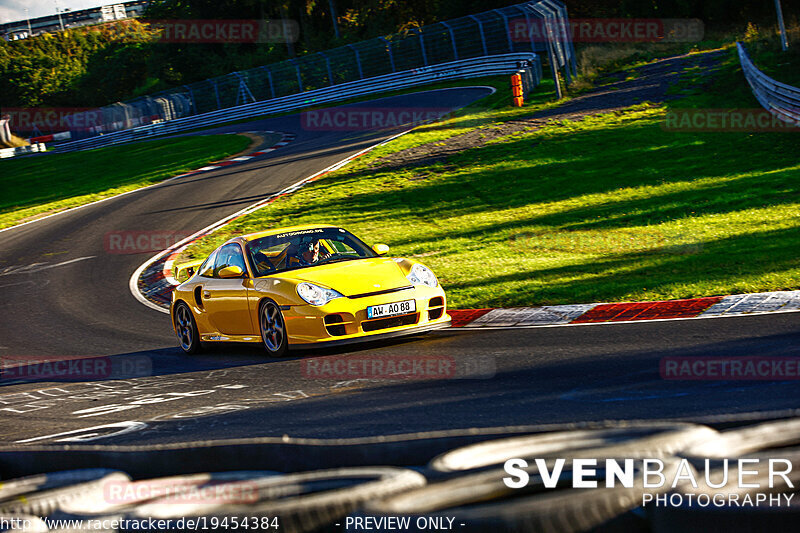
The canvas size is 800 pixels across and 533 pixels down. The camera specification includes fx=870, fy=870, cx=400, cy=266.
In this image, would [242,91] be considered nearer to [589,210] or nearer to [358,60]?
[358,60]

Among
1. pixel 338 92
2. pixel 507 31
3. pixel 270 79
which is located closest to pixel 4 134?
pixel 270 79

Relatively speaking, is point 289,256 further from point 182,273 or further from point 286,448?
point 286,448

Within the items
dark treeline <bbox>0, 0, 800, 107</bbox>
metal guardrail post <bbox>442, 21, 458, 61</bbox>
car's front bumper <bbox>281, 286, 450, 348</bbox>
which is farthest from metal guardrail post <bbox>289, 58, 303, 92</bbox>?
car's front bumper <bbox>281, 286, 450, 348</bbox>

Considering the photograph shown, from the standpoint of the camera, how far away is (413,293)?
9.17m

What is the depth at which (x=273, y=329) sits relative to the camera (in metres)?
9.40

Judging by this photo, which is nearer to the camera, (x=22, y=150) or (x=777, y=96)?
(x=777, y=96)

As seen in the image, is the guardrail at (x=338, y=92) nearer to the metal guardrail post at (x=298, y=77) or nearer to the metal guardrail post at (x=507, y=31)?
the metal guardrail post at (x=507, y=31)

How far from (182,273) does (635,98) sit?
19906mm

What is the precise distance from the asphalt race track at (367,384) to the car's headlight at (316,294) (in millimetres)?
591

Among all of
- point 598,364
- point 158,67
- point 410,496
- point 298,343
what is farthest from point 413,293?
point 158,67

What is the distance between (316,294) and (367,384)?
1939 millimetres

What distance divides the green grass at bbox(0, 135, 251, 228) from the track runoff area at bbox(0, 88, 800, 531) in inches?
Result: 646

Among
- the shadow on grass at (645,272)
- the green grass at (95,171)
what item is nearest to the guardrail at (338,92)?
the green grass at (95,171)

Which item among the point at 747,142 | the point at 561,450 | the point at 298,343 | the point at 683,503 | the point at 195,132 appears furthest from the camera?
the point at 195,132
